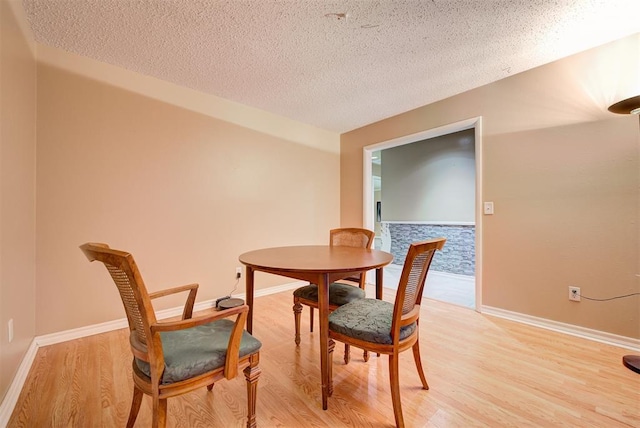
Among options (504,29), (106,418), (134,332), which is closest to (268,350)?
(106,418)

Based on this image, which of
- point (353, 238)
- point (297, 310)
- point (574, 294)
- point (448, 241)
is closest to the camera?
point (297, 310)

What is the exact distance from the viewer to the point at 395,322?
120cm

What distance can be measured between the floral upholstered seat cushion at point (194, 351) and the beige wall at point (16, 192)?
0.98 metres

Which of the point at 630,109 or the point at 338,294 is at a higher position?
the point at 630,109

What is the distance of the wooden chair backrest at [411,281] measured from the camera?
115cm

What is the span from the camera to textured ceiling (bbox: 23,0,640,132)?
1648mm

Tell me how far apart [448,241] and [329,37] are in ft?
12.3

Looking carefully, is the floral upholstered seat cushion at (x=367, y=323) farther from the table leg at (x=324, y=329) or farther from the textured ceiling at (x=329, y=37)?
the textured ceiling at (x=329, y=37)

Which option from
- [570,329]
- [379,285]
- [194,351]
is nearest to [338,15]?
[379,285]

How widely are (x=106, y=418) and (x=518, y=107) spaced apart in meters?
3.79

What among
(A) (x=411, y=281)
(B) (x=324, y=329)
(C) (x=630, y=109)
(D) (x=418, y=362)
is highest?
(C) (x=630, y=109)

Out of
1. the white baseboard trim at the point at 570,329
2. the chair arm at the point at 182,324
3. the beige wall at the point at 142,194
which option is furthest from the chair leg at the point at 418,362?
the beige wall at the point at 142,194

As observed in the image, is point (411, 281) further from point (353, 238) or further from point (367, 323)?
point (353, 238)

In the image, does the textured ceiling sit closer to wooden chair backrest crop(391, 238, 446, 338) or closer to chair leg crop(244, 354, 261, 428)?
wooden chair backrest crop(391, 238, 446, 338)
